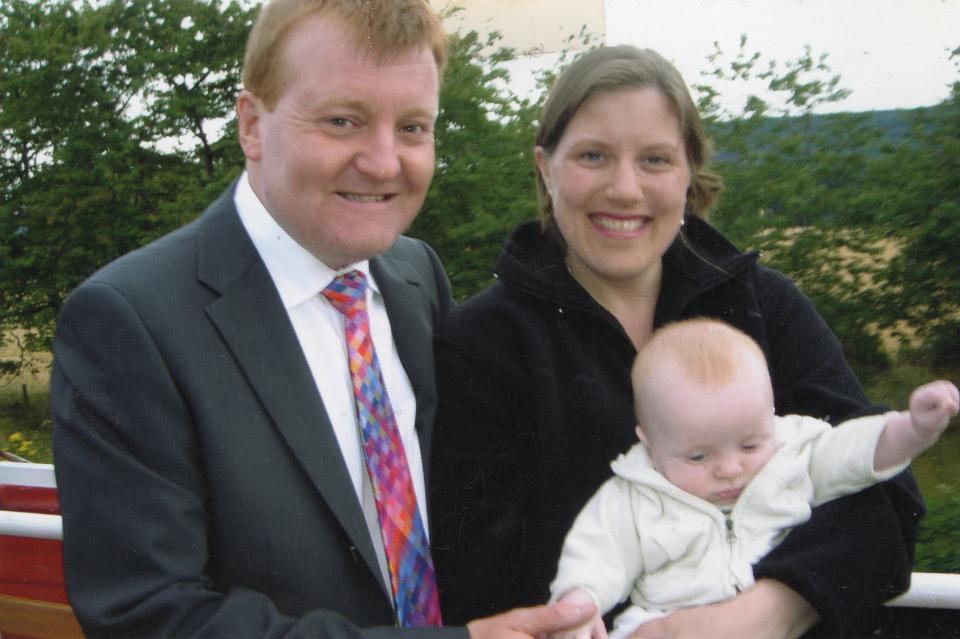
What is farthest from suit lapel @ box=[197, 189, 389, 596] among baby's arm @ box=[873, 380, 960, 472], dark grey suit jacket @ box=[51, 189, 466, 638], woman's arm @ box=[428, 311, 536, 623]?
baby's arm @ box=[873, 380, 960, 472]

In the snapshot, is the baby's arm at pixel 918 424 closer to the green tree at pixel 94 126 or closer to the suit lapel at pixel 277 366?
the suit lapel at pixel 277 366

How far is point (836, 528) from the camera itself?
2.39 meters

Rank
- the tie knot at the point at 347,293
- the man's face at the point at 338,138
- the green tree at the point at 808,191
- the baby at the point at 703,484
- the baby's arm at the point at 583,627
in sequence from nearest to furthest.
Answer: the baby's arm at the point at 583,627, the baby at the point at 703,484, the man's face at the point at 338,138, the tie knot at the point at 347,293, the green tree at the point at 808,191

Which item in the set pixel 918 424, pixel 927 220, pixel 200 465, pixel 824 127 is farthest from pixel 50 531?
pixel 927 220

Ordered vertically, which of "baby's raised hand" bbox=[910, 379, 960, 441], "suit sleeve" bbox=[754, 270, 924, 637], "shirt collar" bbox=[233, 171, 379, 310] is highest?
"shirt collar" bbox=[233, 171, 379, 310]

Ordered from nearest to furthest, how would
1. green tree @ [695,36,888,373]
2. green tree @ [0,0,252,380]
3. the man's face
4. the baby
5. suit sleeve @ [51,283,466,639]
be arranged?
suit sleeve @ [51,283,466,639], the baby, the man's face, green tree @ [695,36,888,373], green tree @ [0,0,252,380]

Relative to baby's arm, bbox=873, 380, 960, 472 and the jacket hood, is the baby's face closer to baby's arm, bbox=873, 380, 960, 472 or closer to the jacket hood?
baby's arm, bbox=873, 380, 960, 472

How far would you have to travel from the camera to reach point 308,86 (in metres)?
2.49

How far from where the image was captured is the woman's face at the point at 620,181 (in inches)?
104

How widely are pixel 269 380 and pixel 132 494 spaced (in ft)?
1.31

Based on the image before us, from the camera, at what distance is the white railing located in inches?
101

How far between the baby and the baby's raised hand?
11 centimetres

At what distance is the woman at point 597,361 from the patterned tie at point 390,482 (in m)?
0.06

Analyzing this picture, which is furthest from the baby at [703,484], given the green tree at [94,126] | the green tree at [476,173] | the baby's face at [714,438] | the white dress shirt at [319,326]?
the green tree at [94,126]
